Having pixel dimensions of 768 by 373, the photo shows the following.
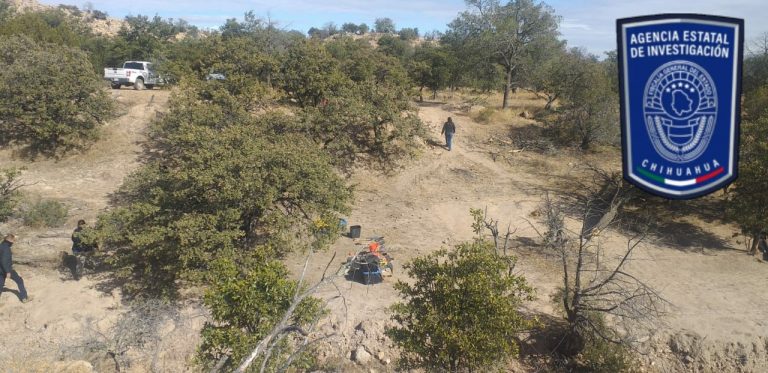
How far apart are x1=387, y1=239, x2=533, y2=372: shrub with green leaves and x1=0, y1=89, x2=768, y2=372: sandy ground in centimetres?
226

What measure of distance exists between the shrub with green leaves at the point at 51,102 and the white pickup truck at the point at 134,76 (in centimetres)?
537

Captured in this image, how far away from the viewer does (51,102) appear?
1662 cm

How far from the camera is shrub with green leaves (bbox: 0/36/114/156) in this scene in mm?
16312

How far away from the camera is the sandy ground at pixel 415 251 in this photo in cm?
946

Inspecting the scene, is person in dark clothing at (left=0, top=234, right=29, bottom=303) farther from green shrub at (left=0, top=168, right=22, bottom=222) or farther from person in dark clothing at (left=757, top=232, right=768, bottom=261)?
person in dark clothing at (left=757, top=232, right=768, bottom=261)

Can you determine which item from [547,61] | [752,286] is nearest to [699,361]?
[752,286]

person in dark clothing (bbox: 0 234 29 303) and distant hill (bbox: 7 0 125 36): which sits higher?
distant hill (bbox: 7 0 125 36)

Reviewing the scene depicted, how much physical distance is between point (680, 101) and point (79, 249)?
11302 mm

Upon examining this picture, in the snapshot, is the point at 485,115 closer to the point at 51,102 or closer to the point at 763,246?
the point at 763,246

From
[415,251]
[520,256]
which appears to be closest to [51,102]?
[415,251]

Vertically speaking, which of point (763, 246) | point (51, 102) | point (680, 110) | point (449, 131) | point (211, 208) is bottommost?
point (763, 246)

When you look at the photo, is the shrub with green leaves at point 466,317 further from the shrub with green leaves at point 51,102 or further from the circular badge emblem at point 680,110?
the shrub with green leaves at point 51,102

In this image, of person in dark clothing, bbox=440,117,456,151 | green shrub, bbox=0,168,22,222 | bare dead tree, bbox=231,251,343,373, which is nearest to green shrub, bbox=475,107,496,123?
person in dark clothing, bbox=440,117,456,151

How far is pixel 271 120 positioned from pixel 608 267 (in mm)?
11405
